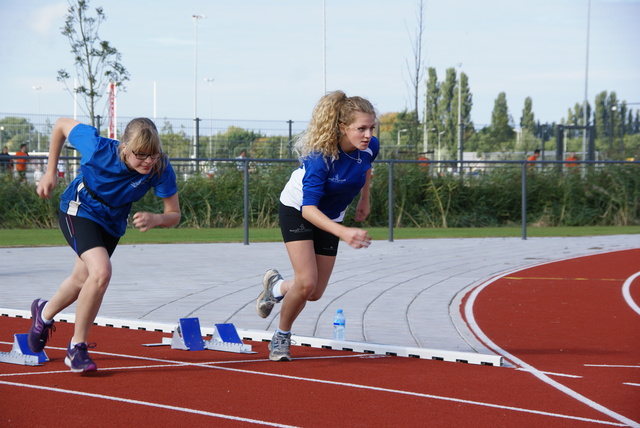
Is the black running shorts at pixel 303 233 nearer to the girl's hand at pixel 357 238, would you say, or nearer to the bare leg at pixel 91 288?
the girl's hand at pixel 357 238

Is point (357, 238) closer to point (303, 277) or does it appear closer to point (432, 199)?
point (303, 277)

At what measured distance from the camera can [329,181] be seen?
5.84 meters

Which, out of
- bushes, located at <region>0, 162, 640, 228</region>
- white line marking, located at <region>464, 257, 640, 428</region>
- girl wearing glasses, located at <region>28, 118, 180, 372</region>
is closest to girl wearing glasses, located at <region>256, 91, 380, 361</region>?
girl wearing glasses, located at <region>28, 118, 180, 372</region>

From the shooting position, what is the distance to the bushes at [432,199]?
19828 millimetres

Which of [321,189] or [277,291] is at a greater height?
[321,189]

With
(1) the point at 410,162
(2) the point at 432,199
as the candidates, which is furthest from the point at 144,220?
(2) the point at 432,199

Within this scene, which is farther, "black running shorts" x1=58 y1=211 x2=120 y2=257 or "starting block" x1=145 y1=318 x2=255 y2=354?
"starting block" x1=145 y1=318 x2=255 y2=354

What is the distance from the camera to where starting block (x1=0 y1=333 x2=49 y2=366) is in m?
5.98

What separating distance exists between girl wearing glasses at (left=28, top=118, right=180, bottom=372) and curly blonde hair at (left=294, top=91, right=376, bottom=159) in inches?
Result: 37.2

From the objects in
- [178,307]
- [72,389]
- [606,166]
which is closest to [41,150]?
[606,166]

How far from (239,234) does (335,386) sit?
44.6 ft

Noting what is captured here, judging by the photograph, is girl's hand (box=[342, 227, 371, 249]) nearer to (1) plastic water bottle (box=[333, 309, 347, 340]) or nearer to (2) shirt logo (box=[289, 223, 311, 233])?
(2) shirt logo (box=[289, 223, 311, 233])

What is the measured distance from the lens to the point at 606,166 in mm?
23156

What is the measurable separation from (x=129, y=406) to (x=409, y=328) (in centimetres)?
339
